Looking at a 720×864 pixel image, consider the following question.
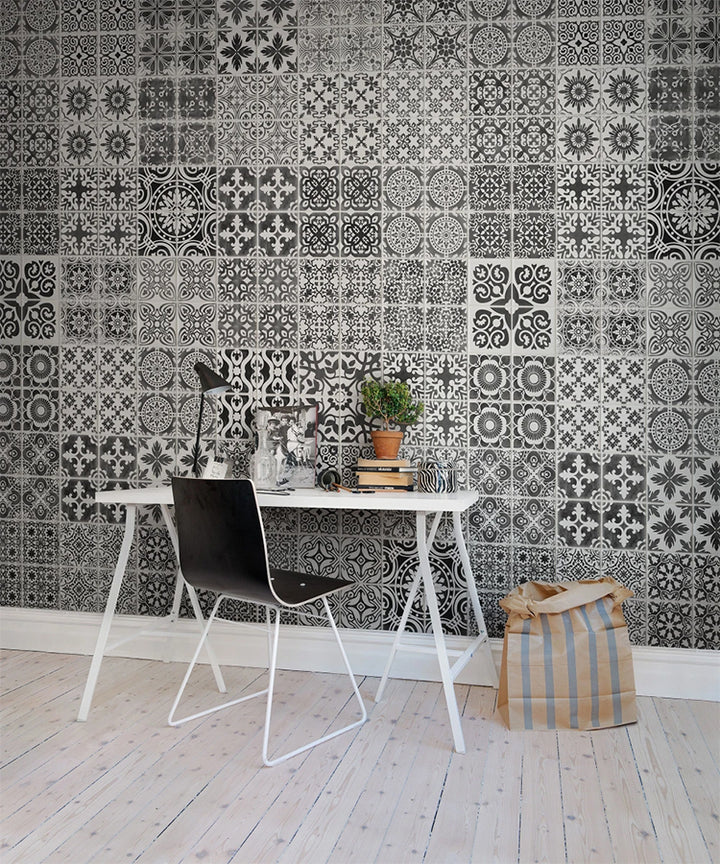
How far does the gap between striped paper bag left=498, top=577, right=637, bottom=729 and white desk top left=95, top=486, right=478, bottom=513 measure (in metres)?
0.40

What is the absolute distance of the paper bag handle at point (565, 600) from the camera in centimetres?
283

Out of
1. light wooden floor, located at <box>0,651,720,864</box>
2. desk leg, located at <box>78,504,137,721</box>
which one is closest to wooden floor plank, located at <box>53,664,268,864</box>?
light wooden floor, located at <box>0,651,720,864</box>

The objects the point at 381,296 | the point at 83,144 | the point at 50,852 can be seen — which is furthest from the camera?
the point at 83,144

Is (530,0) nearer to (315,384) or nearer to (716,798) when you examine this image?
(315,384)

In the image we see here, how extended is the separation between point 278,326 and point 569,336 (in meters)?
1.14

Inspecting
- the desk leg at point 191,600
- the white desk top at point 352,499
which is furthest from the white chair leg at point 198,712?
the white desk top at point 352,499

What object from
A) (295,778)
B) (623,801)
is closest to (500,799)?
(623,801)

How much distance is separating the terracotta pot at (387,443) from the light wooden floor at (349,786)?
880mm

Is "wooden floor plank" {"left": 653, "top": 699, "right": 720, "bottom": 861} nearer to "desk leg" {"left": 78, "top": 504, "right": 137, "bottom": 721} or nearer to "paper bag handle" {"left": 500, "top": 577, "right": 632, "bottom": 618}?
"paper bag handle" {"left": 500, "top": 577, "right": 632, "bottom": 618}

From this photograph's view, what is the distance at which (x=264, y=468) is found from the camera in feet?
10.9

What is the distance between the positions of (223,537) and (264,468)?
2.23 feet

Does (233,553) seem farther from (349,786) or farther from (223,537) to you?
(349,786)

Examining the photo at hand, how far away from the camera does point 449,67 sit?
3.31m

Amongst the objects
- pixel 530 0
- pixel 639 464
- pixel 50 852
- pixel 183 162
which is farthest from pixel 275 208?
pixel 50 852
